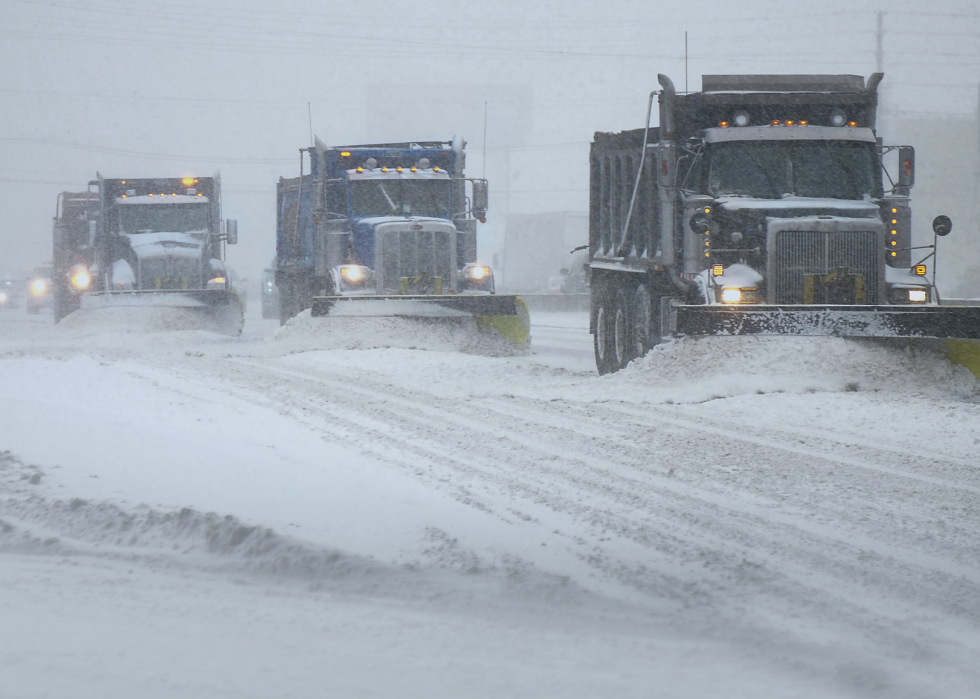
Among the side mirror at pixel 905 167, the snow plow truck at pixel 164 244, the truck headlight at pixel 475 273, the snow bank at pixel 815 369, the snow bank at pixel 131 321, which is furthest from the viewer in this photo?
the snow plow truck at pixel 164 244

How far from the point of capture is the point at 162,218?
23078 mm

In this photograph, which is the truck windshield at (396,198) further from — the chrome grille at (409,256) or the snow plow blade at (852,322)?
the snow plow blade at (852,322)

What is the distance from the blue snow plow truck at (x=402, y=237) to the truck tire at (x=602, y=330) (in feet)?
4.67

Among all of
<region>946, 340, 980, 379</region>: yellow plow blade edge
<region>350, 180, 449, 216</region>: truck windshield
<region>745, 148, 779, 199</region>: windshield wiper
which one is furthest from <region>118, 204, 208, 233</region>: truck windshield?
<region>946, 340, 980, 379</region>: yellow plow blade edge

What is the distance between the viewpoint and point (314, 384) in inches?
506

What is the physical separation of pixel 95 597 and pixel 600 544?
7.18 feet

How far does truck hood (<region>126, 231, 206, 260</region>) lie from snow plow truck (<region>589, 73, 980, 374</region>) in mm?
11282

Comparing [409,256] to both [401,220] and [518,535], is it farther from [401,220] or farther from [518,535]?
[518,535]

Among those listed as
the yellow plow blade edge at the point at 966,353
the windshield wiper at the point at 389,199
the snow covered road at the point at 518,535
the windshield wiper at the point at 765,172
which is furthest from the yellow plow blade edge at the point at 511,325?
the yellow plow blade edge at the point at 966,353

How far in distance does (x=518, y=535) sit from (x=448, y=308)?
35.8 feet

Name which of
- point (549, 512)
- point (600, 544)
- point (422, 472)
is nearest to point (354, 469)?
point (422, 472)

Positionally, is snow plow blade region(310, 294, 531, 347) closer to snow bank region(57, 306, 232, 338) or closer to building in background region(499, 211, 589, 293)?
snow bank region(57, 306, 232, 338)

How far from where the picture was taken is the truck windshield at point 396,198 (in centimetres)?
1841

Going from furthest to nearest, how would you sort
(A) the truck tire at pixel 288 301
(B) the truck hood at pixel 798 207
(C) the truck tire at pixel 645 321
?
1. (A) the truck tire at pixel 288 301
2. (C) the truck tire at pixel 645 321
3. (B) the truck hood at pixel 798 207
